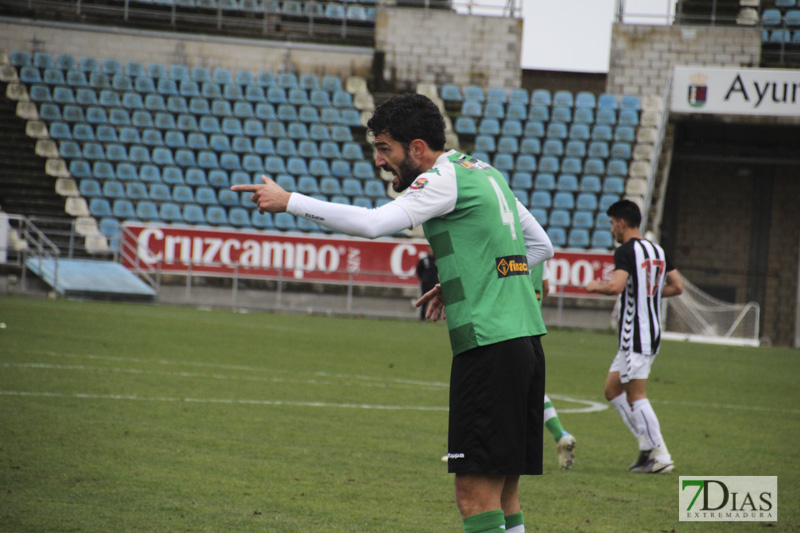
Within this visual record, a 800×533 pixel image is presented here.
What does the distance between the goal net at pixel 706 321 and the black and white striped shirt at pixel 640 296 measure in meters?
15.9

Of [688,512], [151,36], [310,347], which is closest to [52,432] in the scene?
[688,512]

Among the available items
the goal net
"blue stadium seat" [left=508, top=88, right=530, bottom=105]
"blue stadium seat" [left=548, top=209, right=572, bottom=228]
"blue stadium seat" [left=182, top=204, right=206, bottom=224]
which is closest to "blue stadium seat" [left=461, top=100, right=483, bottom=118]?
"blue stadium seat" [left=508, top=88, right=530, bottom=105]

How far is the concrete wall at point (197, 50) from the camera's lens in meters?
28.3

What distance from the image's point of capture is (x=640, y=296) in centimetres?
703

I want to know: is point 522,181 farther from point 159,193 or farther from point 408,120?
point 408,120

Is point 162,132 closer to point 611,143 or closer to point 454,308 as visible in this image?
point 611,143

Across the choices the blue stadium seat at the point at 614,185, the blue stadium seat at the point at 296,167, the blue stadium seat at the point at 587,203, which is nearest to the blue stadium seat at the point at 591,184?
the blue stadium seat at the point at 614,185

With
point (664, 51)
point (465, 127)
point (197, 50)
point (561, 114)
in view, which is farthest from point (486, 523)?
point (197, 50)

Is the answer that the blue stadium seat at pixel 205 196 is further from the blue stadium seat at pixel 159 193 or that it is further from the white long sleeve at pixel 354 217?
the white long sleeve at pixel 354 217

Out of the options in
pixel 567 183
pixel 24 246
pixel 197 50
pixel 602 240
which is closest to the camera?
pixel 24 246

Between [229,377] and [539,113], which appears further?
[539,113]

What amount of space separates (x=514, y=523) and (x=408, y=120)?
62.2 inches

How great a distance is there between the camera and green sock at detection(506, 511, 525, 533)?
3.58 meters

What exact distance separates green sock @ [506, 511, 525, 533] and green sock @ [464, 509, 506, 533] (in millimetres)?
360
